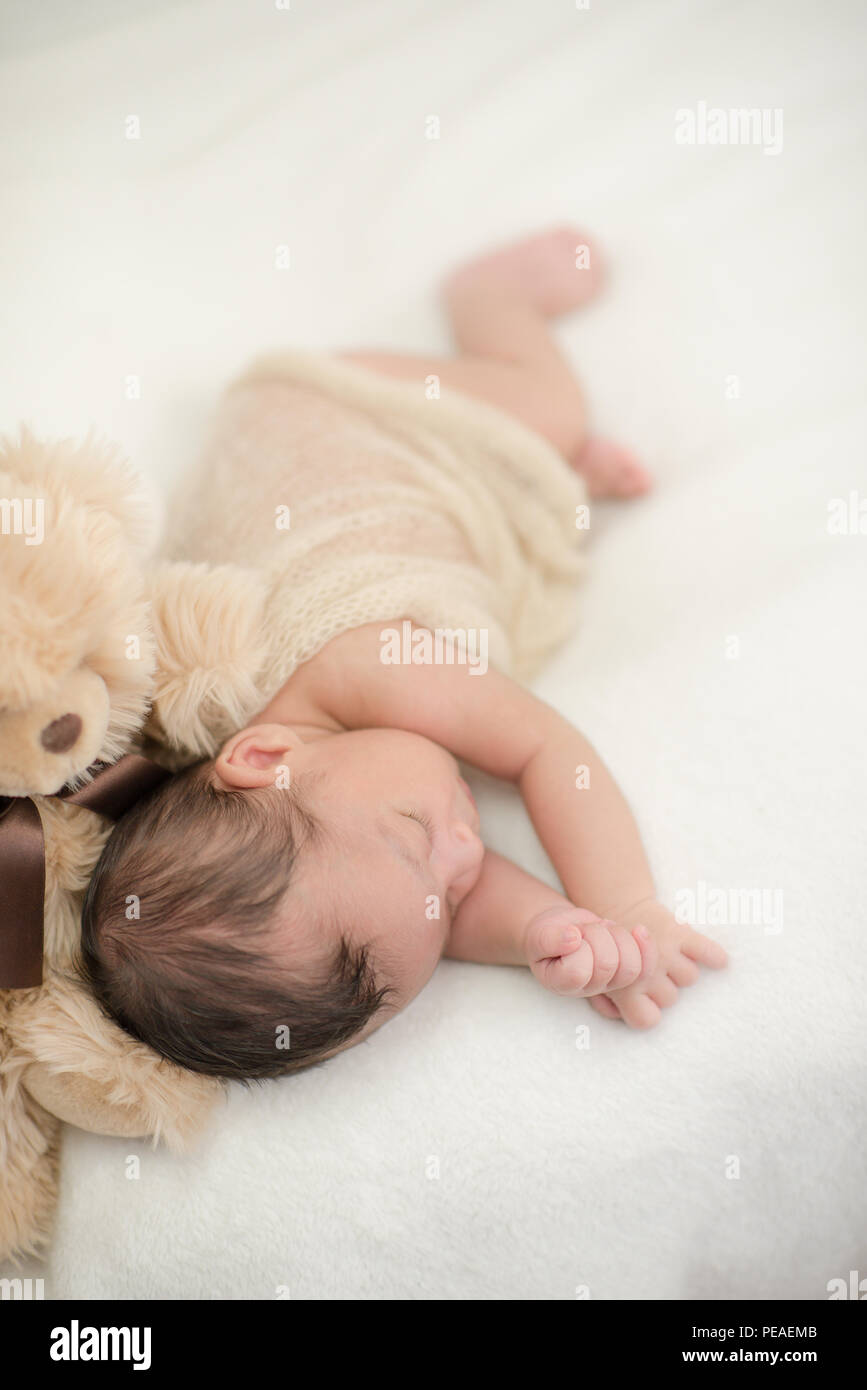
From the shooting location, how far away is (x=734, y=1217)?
3.64 ft

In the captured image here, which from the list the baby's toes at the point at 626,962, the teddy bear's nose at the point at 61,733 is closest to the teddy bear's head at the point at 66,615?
the teddy bear's nose at the point at 61,733

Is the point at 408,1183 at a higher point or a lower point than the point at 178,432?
lower

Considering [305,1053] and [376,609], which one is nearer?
[305,1053]

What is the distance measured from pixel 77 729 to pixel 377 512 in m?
0.60

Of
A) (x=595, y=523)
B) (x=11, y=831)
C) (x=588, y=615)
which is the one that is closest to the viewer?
(x=11, y=831)

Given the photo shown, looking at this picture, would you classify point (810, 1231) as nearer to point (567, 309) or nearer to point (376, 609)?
point (376, 609)

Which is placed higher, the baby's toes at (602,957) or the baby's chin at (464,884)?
the baby's chin at (464,884)

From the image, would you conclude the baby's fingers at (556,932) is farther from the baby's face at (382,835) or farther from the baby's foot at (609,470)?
the baby's foot at (609,470)

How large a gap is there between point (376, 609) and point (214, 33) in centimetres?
128

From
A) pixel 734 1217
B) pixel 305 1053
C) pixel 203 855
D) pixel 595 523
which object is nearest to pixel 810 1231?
pixel 734 1217

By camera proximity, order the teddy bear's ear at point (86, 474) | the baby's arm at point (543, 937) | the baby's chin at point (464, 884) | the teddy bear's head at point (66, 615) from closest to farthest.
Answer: the teddy bear's head at point (66, 615) → the teddy bear's ear at point (86, 474) → the baby's arm at point (543, 937) → the baby's chin at point (464, 884)

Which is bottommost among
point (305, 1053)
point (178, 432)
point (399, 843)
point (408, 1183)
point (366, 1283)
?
point (366, 1283)

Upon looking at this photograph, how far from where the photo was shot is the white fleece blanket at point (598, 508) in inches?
43.8

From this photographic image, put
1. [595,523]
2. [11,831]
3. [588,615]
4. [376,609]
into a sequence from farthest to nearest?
[595,523], [588,615], [376,609], [11,831]
